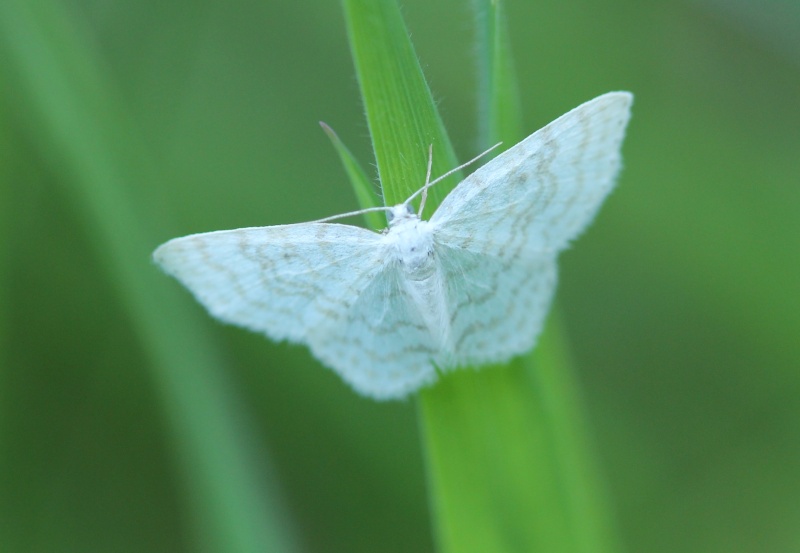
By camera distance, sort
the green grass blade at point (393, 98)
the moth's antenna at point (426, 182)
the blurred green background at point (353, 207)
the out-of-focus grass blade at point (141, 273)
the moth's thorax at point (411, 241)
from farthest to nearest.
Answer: the blurred green background at point (353, 207) < the out-of-focus grass blade at point (141, 273) < the moth's thorax at point (411, 241) < the moth's antenna at point (426, 182) < the green grass blade at point (393, 98)

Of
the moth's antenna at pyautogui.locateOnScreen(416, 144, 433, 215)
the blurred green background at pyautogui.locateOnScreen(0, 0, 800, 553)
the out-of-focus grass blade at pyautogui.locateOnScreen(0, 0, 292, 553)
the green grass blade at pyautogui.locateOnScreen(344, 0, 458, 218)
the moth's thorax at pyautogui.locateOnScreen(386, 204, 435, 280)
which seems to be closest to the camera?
the green grass blade at pyautogui.locateOnScreen(344, 0, 458, 218)

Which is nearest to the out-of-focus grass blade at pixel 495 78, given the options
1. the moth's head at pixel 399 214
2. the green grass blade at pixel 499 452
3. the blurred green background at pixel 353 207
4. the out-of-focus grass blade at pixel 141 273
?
the green grass blade at pixel 499 452

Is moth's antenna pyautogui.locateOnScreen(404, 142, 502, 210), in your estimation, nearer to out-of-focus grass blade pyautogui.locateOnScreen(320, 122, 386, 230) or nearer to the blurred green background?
out-of-focus grass blade pyautogui.locateOnScreen(320, 122, 386, 230)

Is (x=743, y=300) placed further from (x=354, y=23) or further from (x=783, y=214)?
(x=354, y=23)

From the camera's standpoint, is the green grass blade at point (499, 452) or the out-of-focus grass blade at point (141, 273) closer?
the green grass blade at point (499, 452)

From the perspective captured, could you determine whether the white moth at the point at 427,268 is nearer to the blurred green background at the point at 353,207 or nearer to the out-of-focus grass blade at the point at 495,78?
the out-of-focus grass blade at the point at 495,78

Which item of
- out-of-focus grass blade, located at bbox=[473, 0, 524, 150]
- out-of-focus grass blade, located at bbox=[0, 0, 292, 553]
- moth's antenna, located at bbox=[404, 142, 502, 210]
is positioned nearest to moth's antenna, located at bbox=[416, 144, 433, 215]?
moth's antenna, located at bbox=[404, 142, 502, 210]

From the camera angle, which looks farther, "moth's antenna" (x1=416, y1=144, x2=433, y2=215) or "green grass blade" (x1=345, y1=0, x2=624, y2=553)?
"green grass blade" (x1=345, y1=0, x2=624, y2=553)

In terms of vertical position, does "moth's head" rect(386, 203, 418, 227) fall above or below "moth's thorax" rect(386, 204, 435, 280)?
above
